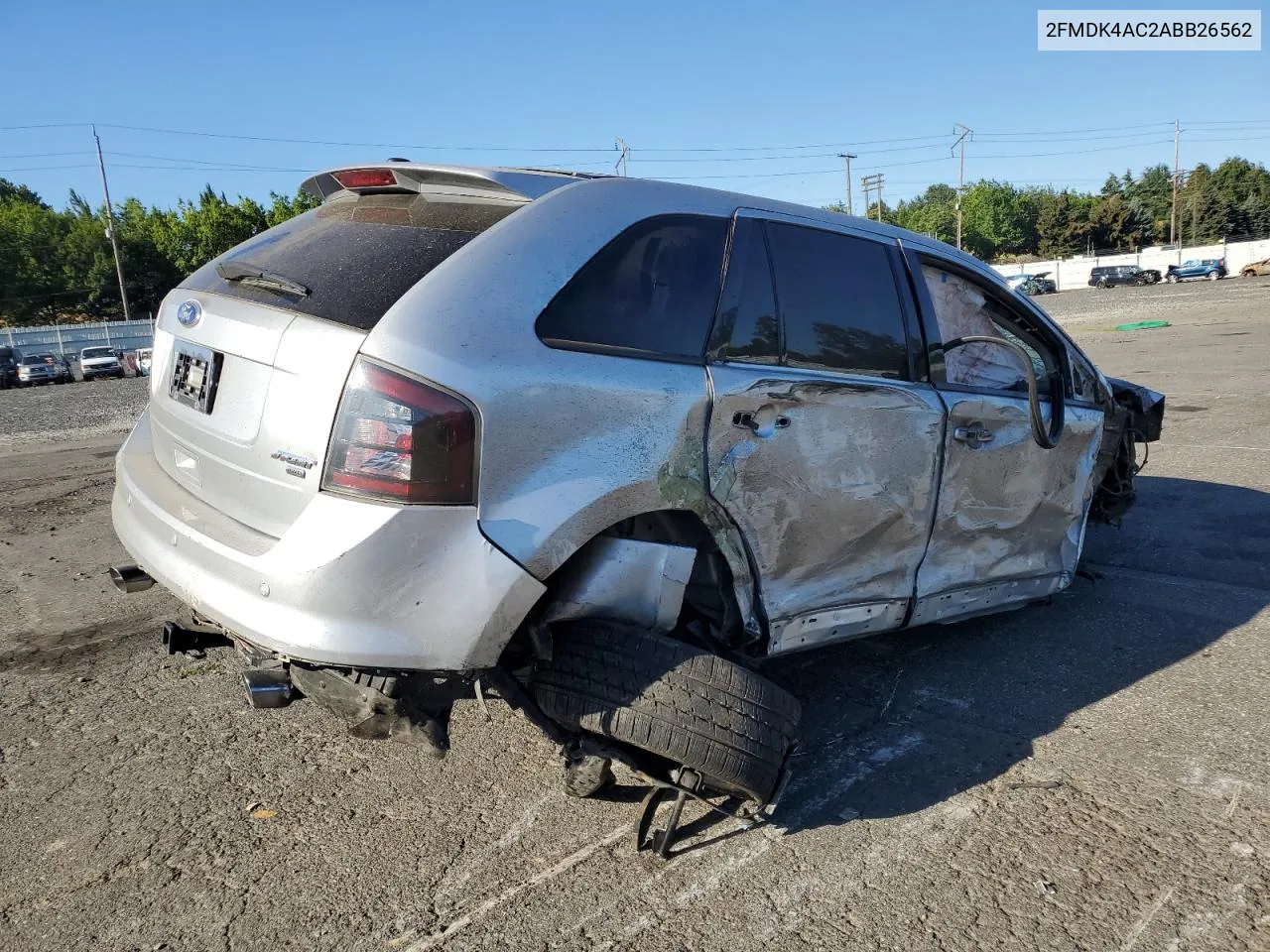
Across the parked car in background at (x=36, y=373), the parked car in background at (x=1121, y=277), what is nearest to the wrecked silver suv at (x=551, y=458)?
the parked car in background at (x=36, y=373)

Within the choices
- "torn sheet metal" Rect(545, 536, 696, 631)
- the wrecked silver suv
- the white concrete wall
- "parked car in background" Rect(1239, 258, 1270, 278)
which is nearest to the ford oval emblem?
the wrecked silver suv

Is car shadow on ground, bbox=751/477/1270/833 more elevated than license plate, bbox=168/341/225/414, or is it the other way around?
license plate, bbox=168/341/225/414

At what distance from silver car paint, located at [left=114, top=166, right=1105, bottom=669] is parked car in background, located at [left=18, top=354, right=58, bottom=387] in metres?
40.5

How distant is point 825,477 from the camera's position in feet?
10.2

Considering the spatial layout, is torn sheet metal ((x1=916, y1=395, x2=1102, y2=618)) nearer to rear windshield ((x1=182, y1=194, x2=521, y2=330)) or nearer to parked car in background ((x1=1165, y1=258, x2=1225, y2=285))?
rear windshield ((x1=182, y1=194, x2=521, y2=330))

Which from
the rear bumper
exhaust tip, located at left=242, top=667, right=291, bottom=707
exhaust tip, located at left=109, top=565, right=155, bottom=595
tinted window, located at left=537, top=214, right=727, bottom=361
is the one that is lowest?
exhaust tip, located at left=242, top=667, right=291, bottom=707

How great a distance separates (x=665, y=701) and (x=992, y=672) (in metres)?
2.03

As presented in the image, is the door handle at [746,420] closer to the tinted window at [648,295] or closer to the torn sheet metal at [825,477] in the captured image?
the torn sheet metal at [825,477]

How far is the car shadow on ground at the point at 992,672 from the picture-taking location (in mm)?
3127

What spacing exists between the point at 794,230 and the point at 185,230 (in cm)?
7837

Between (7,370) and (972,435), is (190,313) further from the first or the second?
(7,370)

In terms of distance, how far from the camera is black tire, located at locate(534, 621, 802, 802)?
2.52 m

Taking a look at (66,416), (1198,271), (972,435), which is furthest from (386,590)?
(1198,271)

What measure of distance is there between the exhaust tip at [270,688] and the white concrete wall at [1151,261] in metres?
79.8
